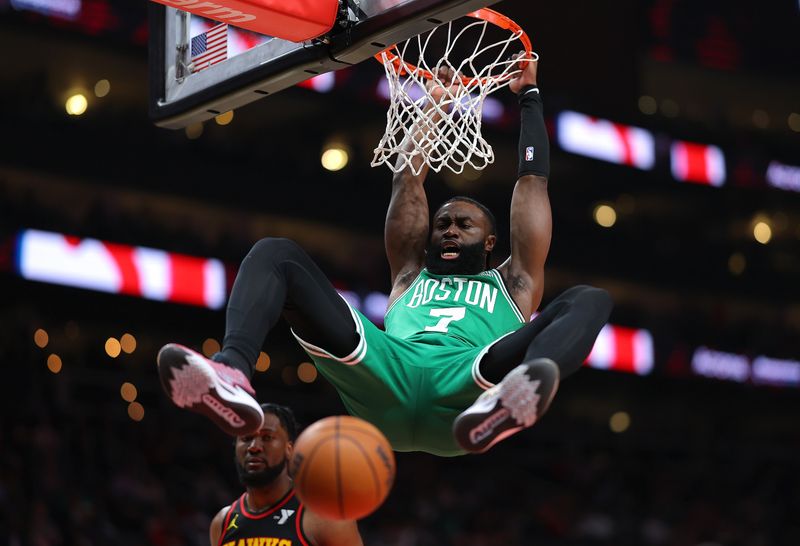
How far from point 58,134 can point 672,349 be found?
33.9 ft

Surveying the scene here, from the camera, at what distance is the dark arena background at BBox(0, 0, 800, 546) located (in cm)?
1410

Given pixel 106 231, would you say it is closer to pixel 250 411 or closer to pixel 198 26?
pixel 198 26

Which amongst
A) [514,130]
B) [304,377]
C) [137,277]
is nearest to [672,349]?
[514,130]

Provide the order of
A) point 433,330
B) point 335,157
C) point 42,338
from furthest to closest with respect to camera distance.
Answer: point 335,157 → point 42,338 → point 433,330

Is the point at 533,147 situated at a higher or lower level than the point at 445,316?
higher

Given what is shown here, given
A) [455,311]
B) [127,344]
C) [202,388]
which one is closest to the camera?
[202,388]

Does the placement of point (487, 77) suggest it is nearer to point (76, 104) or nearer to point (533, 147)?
point (533, 147)

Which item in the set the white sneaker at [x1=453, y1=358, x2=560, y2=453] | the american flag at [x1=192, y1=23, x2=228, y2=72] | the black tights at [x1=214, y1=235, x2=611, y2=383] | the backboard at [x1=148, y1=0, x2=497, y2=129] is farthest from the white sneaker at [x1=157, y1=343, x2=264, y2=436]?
the american flag at [x1=192, y1=23, x2=228, y2=72]

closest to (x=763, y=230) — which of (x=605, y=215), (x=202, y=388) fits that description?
(x=605, y=215)

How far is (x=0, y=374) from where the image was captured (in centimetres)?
1311

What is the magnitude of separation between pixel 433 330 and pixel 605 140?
14171 millimetres

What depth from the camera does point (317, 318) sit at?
5410mm

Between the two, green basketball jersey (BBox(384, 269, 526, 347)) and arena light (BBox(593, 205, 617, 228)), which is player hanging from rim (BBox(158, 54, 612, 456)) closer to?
green basketball jersey (BBox(384, 269, 526, 347))

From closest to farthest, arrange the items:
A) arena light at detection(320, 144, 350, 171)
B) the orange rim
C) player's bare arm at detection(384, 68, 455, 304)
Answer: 1. the orange rim
2. player's bare arm at detection(384, 68, 455, 304)
3. arena light at detection(320, 144, 350, 171)
